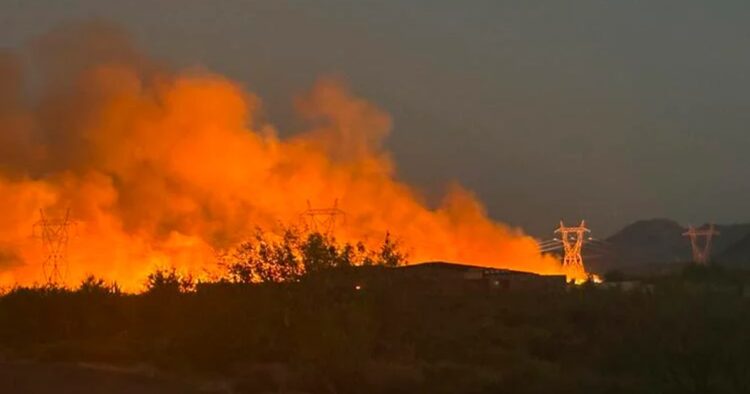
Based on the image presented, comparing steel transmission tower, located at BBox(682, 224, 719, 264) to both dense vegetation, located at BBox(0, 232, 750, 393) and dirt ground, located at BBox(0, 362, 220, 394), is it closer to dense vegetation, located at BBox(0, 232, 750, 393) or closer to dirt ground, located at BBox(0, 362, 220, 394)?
dense vegetation, located at BBox(0, 232, 750, 393)

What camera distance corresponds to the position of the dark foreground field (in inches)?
1174

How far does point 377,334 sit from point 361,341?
865 cm

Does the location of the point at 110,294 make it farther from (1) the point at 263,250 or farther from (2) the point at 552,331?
(2) the point at 552,331

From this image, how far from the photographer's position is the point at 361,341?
32.3m

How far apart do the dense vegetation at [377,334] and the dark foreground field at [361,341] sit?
7 centimetres

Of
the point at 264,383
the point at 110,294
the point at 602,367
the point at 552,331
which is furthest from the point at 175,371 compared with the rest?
the point at 110,294

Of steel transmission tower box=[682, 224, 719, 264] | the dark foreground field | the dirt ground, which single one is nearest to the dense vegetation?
the dark foreground field

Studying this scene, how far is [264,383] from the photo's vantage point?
32.3 metres

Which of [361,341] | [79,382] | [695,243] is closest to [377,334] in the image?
[361,341]

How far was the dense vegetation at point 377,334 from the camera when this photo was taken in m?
29.8

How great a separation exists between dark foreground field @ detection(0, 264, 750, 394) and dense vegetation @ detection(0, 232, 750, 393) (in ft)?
0.22

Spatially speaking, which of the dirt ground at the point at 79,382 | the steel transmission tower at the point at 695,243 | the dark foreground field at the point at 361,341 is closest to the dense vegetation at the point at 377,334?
the dark foreground field at the point at 361,341

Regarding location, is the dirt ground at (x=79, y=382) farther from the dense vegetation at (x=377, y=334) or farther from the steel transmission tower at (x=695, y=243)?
the steel transmission tower at (x=695, y=243)

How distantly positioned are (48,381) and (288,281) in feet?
35.5
